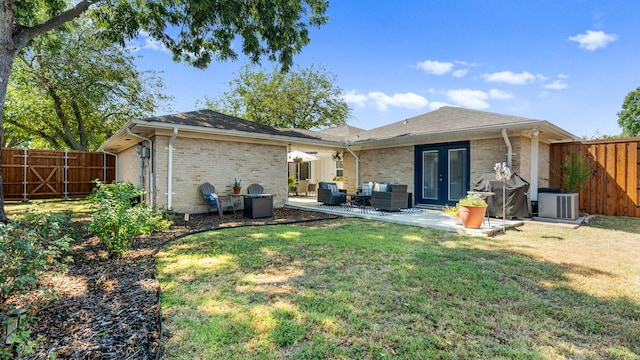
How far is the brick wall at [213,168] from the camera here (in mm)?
8672

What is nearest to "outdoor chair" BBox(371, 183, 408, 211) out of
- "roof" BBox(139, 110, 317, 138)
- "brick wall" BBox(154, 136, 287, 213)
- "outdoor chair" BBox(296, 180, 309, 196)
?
"brick wall" BBox(154, 136, 287, 213)

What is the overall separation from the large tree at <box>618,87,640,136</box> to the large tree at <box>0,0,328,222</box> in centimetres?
3780

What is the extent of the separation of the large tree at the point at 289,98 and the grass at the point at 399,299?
18878 mm

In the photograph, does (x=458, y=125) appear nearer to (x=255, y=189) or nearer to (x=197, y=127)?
(x=255, y=189)

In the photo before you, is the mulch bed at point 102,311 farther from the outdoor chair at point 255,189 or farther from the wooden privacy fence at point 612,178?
the wooden privacy fence at point 612,178

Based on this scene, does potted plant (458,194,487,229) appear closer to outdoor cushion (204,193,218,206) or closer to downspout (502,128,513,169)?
downspout (502,128,513,169)

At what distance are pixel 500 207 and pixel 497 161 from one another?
165cm

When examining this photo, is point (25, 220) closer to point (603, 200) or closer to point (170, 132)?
point (170, 132)

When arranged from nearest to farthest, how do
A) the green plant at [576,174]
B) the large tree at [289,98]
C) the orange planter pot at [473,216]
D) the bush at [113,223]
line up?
the bush at [113,223]
the orange planter pot at [473,216]
the green plant at [576,174]
the large tree at [289,98]

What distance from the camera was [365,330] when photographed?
2477 mm

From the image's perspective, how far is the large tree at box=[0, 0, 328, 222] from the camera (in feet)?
26.4

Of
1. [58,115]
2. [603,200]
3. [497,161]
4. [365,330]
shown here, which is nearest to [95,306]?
[365,330]

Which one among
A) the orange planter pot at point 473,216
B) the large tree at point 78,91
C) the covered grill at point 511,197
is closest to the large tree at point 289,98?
the large tree at point 78,91

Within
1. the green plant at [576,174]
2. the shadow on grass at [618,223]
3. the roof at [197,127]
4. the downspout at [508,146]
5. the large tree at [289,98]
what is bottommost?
the shadow on grass at [618,223]
